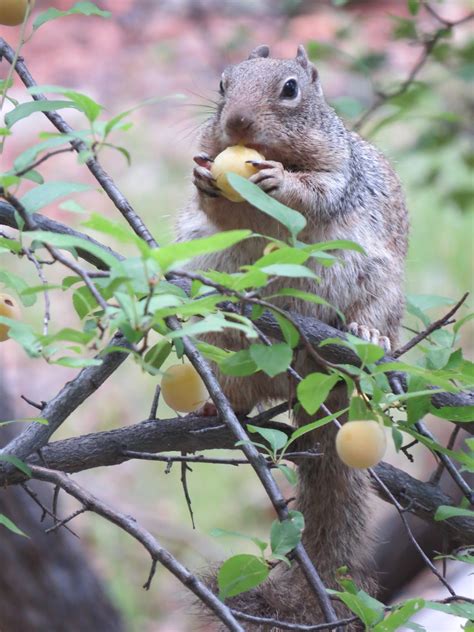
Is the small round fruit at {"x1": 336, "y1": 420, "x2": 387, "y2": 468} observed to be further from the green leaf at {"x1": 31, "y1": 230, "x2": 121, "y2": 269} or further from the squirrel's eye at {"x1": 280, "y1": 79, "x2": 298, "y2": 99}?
the squirrel's eye at {"x1": 280, "y1": 79, "x2": 298, "y2": 99}

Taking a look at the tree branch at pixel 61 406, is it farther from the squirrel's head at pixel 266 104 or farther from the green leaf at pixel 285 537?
the squirrel's head at pixel 266 104

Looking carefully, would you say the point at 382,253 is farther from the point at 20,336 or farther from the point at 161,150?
the point at 161,150

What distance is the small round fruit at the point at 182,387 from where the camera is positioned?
1.22m

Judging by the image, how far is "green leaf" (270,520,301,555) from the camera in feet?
3.82

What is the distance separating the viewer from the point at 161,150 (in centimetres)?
519

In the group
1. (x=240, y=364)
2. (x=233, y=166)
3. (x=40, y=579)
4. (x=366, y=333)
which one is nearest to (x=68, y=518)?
(x=240, y=364)

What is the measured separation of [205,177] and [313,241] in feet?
1.13

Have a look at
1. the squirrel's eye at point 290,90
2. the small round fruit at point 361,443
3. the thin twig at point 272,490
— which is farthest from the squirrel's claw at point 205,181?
the small round fruit at point 361,443

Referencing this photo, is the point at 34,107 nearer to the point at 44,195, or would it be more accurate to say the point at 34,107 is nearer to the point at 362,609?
the point at 44,195

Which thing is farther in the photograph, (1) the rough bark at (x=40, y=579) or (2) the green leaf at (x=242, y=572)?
(1) the rough bark at (x=40, y=579)

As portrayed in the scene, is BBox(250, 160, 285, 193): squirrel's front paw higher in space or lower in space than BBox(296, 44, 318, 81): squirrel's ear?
lower

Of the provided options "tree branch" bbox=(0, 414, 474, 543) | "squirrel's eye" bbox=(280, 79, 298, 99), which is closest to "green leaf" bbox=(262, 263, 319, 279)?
"tree branch" bbox=(0, 414, 474, 543)

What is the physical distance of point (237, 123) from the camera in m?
1.80

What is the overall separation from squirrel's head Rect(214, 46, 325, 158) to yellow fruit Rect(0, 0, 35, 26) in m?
0.62
